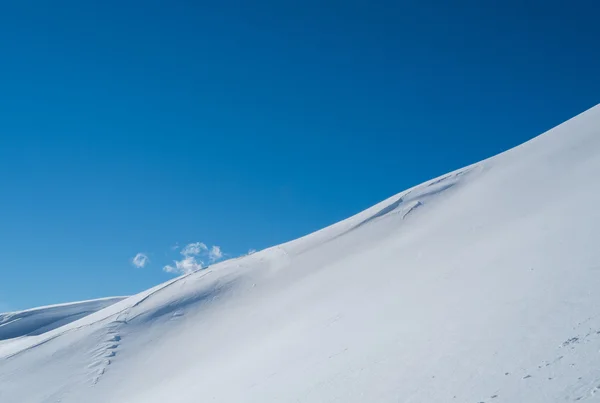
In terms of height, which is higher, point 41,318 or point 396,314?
point 41,318

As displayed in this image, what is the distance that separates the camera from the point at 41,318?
3603 cm

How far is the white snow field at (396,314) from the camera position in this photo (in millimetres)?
9320

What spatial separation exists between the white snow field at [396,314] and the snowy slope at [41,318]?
8.46 meters

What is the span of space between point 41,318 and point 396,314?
1249 inches

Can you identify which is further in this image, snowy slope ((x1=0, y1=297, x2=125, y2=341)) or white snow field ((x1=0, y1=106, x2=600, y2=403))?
snowy slope ((x1=0, y1=297, x2=125, y2=341))

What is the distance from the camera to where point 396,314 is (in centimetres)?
1491

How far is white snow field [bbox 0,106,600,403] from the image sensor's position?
367 inches

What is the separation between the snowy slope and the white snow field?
8.46 metres

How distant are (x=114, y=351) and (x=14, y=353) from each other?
6128 mm

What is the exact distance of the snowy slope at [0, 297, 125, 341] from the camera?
34250mm

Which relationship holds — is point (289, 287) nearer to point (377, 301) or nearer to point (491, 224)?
point (377, 301)

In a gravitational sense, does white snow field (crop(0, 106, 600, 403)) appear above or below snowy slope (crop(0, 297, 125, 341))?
below

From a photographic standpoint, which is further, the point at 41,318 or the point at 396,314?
the point at 41,318

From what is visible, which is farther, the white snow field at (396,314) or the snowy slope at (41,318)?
the snowy slope at (41,318)
